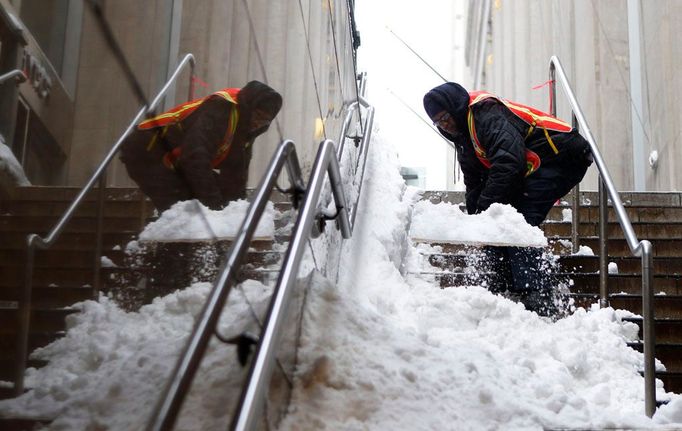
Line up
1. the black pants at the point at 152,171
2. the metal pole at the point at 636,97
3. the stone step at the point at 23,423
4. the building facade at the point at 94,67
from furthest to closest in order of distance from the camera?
the metal pole at the point at 636,97 → the black pants at the point at 152,171 → the building facade at the point at 94,67 → the stone step at the point at 23,423

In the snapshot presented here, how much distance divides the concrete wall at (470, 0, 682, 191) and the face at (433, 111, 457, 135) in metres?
3.46

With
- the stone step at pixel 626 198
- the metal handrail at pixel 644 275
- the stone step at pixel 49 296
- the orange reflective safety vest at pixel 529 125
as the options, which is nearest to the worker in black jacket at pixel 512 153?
the orange reflective safety vest at pixel 529 125

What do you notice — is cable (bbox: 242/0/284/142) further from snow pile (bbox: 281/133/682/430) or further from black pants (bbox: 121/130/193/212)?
black pants (bbox: 121/130/193/212)

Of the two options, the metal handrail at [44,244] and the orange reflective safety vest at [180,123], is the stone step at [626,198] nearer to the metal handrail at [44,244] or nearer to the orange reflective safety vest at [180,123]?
the orange reflective safety vest at [180,123]

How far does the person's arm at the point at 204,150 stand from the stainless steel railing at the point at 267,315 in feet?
0.48

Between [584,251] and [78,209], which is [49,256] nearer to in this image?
[78,209]

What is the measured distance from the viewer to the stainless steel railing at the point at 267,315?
2.00 m

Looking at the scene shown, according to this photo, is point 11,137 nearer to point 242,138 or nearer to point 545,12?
point 242,138

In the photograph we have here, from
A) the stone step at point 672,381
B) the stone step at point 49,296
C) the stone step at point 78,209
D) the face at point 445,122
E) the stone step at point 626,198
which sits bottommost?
the stone step at point 672,381

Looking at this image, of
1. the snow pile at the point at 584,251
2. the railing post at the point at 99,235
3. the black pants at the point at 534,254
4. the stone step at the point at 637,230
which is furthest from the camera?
the stone step at the point at 637,230

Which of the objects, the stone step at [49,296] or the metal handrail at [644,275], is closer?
the stone step at [49,296]

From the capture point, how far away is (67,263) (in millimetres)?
1557

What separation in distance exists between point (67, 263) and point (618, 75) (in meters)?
10.2

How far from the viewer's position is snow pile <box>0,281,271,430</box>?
154 cm
